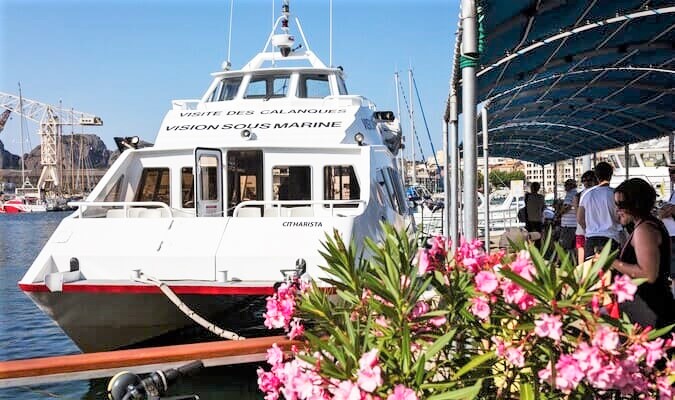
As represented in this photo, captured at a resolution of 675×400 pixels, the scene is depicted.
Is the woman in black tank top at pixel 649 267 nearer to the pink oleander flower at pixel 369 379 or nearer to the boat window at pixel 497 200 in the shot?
the pink oleander flower at pixel 369 379

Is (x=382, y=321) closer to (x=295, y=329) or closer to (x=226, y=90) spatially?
(x=295, y=329)

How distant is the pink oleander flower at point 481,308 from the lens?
8.38 feet

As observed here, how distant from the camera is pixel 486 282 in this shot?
2.54 meters

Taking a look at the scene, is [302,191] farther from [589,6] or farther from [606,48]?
[606,48]

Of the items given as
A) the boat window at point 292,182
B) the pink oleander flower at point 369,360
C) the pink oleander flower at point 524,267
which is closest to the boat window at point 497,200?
the boat window at point 292,182

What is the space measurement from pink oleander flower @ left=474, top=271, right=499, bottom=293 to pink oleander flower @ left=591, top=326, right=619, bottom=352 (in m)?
0.40

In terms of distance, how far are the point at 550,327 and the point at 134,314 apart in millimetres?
6177

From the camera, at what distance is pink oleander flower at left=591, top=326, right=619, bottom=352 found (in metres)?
2.22

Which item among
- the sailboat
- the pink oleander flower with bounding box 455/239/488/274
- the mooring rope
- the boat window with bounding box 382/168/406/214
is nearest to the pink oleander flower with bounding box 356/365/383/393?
the pink oleander flower with bounding box 455/239/488/274

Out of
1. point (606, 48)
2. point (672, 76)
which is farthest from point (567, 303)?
point (672, 76)

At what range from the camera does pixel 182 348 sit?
335cm

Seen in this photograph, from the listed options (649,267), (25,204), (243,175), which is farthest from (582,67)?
(25,204)

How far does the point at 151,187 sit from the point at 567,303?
8908mm

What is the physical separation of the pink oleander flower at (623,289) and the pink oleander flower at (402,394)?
0.73 m
